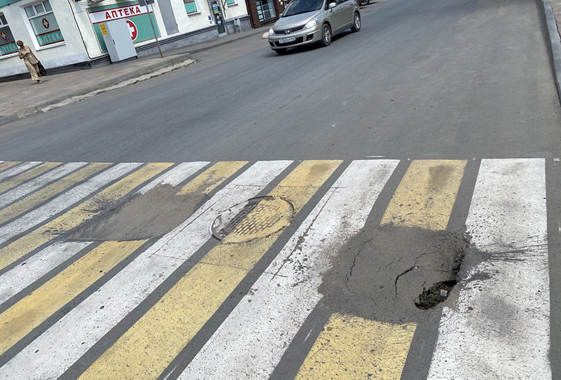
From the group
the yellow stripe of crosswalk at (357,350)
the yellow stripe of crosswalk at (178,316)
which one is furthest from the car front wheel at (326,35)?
the yellow stripe of crosswalk at (357,350)

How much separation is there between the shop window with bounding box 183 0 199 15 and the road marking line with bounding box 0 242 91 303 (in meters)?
25.8

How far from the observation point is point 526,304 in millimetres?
3178

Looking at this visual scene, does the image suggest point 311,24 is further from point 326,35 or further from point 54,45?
point 54,45

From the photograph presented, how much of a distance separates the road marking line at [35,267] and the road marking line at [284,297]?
2.41 meters

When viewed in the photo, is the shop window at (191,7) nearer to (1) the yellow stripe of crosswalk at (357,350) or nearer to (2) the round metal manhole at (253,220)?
(2) the round metal manhole at (253,220)

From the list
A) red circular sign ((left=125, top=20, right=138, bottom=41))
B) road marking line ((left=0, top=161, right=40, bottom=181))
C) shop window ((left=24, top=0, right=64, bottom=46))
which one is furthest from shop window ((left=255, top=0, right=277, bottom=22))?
road marking line ((left=0, top=161, right=40, bottom=181))

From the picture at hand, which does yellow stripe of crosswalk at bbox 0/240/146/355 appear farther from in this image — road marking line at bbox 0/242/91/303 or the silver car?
the silver car

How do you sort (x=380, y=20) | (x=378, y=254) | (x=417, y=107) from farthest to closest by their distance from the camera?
(x=380, y=20) < (x=417, y=107) < (x=378, y=254)

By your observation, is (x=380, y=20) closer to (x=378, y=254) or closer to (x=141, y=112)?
(x=141, y=112)

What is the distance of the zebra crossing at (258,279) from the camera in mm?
3020

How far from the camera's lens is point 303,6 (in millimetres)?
17266

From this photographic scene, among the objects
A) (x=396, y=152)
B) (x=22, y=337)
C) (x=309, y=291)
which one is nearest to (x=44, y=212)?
(x=22, y=337)

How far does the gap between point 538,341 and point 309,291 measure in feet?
5.39

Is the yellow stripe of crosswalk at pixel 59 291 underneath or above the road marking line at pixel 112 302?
above
